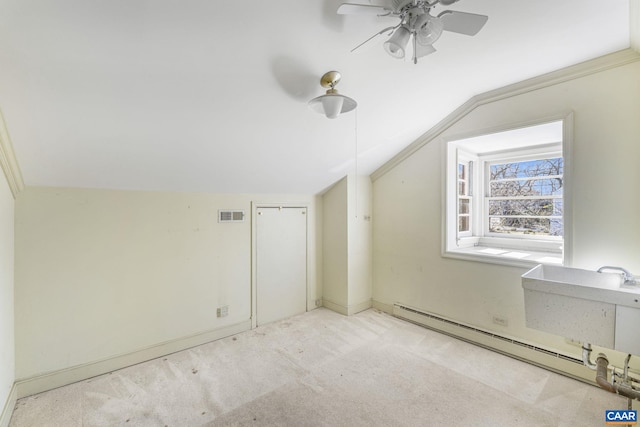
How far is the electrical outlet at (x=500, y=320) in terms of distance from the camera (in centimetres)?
268

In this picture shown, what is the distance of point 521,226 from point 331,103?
277 cm

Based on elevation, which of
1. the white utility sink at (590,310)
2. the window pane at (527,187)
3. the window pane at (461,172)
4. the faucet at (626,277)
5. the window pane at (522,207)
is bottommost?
the white utility sink at (590,310)

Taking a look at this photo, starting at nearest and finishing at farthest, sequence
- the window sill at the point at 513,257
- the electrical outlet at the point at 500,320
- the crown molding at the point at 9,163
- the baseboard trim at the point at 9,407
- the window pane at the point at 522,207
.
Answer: the crown molding at the point at 9,163 < the baseboard trim at the point at 9,407 < the window sill at the point at 513,257 < the electrical outlet at the point at 500,320 < the window pane at the point at 522,207

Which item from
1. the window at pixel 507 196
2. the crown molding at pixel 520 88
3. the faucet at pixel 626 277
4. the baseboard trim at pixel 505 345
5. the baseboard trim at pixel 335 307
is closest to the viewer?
the faucet at pixel 626 277

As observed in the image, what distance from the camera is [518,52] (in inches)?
82.7

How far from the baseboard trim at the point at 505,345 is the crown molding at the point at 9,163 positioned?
374cm

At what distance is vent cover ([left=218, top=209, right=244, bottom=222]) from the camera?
304 cm

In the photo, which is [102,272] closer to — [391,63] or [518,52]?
[391,63]

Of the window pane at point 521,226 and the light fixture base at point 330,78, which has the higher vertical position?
the light fixture base at point 330,78

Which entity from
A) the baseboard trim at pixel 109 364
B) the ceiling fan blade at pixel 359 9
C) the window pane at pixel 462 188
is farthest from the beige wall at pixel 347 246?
the ceiling fan blade at pixel 359 9

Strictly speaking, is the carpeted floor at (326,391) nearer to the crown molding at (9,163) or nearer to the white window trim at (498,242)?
the white window trim at (498,242)

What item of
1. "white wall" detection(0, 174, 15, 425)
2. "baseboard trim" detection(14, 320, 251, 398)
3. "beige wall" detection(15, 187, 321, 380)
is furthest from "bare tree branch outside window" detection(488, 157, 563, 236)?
"white wall" detection(0, 174, 15, 425)

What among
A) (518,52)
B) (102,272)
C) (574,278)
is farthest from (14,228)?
(574,278)

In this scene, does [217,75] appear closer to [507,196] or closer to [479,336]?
[479,336]
